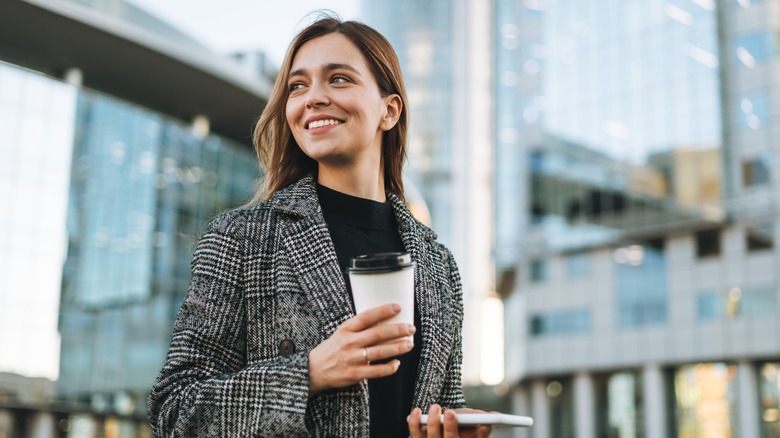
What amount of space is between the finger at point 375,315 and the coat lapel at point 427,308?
20.1 inches

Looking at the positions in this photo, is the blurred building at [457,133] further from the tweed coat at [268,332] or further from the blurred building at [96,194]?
the tweed coat at [268,332]

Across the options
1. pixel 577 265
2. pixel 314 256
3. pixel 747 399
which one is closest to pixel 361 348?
pixel 314 256

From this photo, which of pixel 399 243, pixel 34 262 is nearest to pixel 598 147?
pixel 34 262

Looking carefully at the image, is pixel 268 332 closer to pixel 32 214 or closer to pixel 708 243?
pixel 32 214

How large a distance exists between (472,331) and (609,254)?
43255mm

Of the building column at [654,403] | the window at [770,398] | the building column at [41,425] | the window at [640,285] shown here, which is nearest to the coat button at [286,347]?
the building column at [41,425]

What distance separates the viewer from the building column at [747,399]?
39.9 metres

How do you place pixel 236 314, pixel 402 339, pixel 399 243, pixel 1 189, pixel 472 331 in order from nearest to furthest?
1. pixel 402 339
2. pixel 236 314
3. pixel 399 243
4. pixel 1 189
5. pixel 472 331

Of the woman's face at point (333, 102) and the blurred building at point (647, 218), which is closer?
the woman's face at point (333, 102)

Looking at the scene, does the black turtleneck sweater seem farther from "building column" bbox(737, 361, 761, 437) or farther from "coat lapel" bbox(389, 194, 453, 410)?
"building column" bbox(737, 361, 761, 437)

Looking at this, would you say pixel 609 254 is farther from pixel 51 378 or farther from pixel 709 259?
pixel 51 378

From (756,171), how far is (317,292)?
41.0 meters

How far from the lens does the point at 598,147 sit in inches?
1790

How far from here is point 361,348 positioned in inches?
81.1
